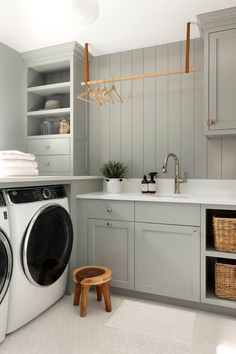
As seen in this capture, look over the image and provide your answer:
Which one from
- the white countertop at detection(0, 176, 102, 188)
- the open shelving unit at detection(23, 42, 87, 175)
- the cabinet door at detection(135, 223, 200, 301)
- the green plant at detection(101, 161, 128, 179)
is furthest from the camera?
the open shelving unit at detection(23, 42, 87, 175)

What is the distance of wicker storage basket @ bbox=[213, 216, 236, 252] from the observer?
6.15 feet

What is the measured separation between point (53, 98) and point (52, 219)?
1.72 meters

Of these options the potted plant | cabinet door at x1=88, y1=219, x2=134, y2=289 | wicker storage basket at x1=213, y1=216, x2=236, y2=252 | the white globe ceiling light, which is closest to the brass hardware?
wicker storage basket at x1=213, y1=216, x2=236, y2=252

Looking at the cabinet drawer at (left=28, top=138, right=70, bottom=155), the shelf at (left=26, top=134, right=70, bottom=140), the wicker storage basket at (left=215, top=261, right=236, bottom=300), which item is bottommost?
the wicker storage basket at (left=215, top=261, right=236, bottom=300)

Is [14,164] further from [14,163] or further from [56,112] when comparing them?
[56,112]

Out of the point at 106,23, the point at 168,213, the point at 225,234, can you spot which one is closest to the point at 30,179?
the point at 168,213

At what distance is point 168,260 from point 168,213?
0.36 meters

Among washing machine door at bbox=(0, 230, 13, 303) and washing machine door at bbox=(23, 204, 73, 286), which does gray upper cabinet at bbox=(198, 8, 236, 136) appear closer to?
washing machine door at bbox=(23, 204, 73, 286)

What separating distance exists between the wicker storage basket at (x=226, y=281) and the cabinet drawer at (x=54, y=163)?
1722 millimetres

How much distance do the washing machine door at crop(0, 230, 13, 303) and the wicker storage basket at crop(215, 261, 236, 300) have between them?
1452 mm

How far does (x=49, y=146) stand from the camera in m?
2.89

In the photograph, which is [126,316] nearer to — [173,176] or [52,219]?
[52,219]

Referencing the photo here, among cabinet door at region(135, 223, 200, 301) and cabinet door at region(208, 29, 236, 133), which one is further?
cabinet door at region(208, 29, 236, 133)

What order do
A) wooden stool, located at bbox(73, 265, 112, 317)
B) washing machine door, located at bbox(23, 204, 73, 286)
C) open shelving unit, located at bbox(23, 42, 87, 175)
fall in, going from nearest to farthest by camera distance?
washing machine door, located at bbox(23, 204, 73, 286)
wooden stool, located at bbox(73, 265, 112, 317)
open shelving unit, located at bbox(23, 42, 87, 175)
